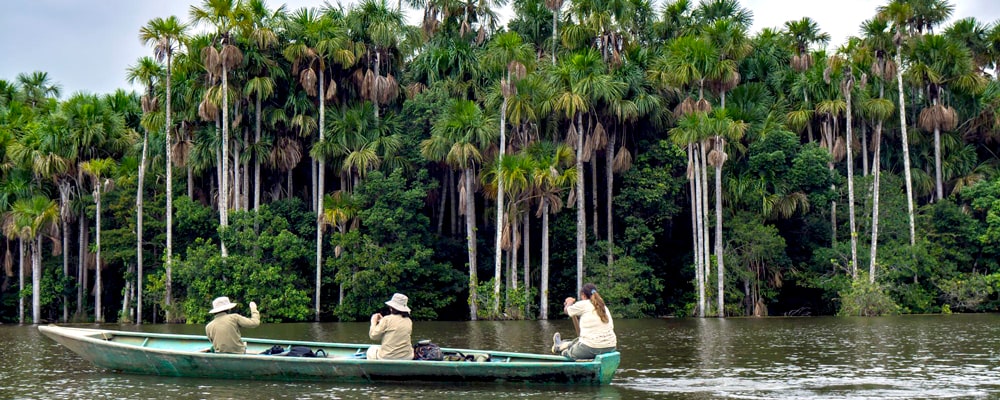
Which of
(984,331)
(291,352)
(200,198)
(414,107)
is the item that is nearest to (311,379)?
(291,352)

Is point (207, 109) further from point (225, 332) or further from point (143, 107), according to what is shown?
point (225, 332)

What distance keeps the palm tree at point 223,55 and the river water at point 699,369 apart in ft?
35.9

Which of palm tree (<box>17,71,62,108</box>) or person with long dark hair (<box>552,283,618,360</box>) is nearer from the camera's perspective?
person with long dark hair (<box>552,283,618,360</box>)

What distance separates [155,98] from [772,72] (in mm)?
30263

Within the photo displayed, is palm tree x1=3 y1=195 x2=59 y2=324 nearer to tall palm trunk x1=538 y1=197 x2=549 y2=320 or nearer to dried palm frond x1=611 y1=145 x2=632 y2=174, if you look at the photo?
tall palm trunk x1=538 y1=197 x2=549 y2=320

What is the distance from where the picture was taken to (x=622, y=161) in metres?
48.8

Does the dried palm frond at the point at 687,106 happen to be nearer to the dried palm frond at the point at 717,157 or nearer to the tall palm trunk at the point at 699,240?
the tall palm trunk at the point at 699,240

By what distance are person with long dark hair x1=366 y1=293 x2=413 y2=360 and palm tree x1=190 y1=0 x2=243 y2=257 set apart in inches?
1077

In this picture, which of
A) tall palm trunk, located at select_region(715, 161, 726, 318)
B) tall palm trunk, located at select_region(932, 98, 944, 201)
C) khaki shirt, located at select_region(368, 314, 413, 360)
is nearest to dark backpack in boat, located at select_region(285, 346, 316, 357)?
khaki shirt, located at select_region(368, 314, 413, 360)

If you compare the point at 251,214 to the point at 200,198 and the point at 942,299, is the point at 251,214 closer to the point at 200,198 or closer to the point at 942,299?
the point at 200,198

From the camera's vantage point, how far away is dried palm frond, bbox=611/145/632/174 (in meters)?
48.6

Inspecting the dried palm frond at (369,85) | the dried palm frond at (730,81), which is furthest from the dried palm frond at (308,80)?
the dried palm frond at (730,81)

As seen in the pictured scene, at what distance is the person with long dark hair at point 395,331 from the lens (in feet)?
61.0

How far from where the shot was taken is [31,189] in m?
49.3
